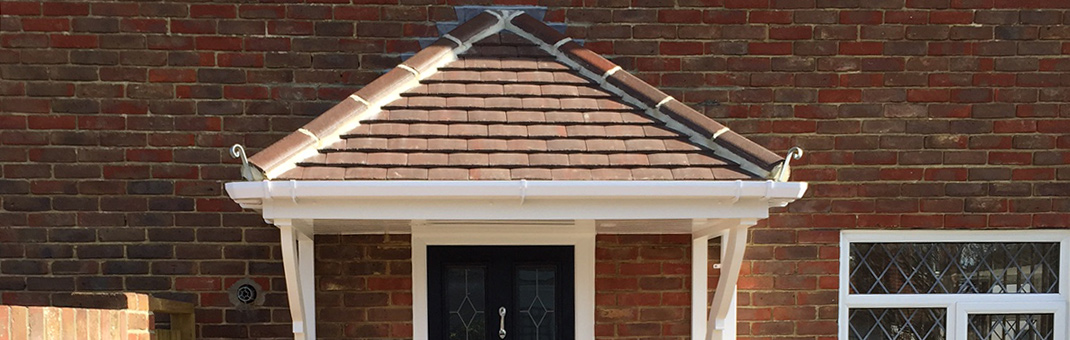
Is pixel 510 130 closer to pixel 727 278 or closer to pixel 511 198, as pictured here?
pixel 511 198

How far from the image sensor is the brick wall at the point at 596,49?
4.29m

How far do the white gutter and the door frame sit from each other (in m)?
1.01

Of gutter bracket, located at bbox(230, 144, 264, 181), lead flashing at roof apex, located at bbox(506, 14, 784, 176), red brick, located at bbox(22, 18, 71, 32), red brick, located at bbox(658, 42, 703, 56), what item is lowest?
gutter bracket, located at bbox(230, 144, 264, 181)

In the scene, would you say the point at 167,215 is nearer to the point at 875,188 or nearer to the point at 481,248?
the point at 481,248

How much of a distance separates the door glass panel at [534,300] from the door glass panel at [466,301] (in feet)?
0.67

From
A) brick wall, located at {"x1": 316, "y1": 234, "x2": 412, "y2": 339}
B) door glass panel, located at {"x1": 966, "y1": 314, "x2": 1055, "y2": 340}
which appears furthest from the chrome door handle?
door glass panel, located at {"x1": 966, "y1": 314, "x2": 1055, "y2": 340}

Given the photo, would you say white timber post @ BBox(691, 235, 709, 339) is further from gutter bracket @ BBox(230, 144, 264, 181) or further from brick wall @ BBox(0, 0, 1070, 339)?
gutter bracket @ BBox(230, 144, 264, 181)

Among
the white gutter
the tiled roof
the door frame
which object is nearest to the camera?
the white gutter

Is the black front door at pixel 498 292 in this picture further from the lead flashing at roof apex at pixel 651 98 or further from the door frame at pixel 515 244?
the lead flashing at roof apex at pixel 651 98

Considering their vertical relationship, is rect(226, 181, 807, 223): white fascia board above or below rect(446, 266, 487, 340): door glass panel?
above

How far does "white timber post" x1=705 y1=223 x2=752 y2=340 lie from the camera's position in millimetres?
3490

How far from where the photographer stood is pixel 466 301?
14.4 feet

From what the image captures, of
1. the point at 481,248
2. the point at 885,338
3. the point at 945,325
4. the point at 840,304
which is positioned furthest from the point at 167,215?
the point at 945,325

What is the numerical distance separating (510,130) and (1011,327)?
3318 mm
